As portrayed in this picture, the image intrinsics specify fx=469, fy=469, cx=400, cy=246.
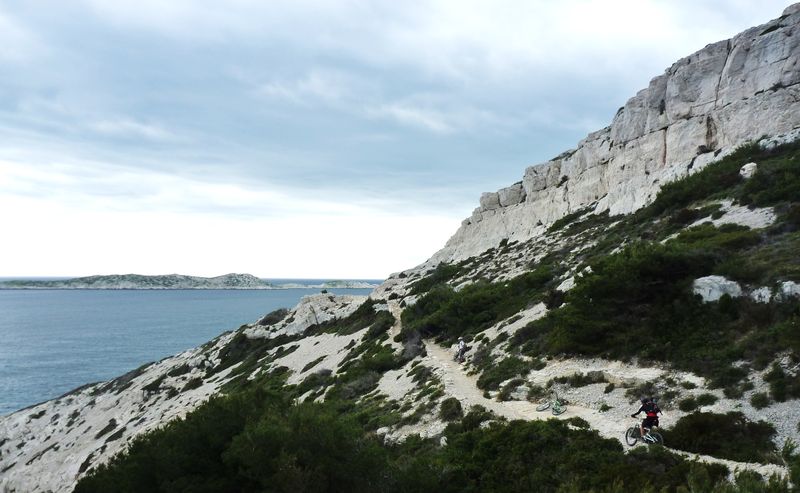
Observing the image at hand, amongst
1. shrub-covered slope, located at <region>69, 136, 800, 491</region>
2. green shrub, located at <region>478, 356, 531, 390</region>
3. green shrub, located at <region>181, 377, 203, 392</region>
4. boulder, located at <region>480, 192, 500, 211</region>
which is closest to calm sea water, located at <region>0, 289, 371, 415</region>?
green shrub, located at <region>181, 377, 203, 392</region>

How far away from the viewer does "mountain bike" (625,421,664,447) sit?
11305mm

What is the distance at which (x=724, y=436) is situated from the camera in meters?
11.0

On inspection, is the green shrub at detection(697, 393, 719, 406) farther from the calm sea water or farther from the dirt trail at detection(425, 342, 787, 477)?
the calm sea water

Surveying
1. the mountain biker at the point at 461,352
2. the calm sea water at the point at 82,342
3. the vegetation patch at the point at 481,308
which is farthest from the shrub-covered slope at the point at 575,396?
the calm sea water at the point at 82,342

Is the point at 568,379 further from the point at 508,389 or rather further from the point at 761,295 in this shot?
the point at 761,295

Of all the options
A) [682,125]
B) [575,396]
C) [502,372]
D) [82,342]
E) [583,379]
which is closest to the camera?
[575,396]

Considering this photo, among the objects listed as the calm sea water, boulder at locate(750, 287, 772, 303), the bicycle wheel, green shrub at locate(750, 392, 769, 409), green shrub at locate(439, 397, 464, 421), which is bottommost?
the calm sea water

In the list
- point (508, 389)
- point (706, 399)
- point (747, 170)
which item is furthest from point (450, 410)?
point (747, 170)

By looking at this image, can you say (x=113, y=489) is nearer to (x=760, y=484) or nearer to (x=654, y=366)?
(x=760, y=484)

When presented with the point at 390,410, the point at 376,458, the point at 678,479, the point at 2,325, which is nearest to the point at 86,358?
the point at 2,325

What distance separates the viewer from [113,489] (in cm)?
1180

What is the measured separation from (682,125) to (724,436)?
4718 centimetres

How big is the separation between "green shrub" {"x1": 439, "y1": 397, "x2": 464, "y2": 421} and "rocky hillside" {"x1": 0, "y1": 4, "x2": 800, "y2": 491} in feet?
0.25

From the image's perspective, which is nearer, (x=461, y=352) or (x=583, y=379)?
(x=583, y=379)
